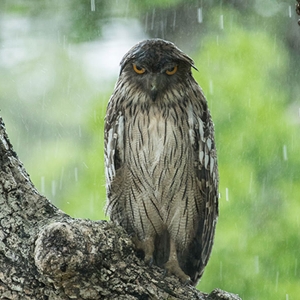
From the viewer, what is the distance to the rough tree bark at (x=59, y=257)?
63.9 inches

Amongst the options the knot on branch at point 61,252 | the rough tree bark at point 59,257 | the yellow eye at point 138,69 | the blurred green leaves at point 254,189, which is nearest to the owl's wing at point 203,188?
the yellow eye at point 138,69

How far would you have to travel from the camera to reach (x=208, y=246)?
8.91ft

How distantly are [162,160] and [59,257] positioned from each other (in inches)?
41.6

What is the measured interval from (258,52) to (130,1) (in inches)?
79.2

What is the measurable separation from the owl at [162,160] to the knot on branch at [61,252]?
866mm

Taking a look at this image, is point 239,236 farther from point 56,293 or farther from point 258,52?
point 56,293

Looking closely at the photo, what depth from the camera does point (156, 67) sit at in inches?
97.2

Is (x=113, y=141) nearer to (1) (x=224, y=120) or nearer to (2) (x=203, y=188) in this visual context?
(2) (x=203, y=188)

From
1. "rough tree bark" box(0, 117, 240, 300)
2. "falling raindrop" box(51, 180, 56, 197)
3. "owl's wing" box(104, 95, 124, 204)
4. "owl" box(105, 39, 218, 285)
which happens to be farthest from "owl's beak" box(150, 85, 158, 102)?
"falling raindrop" box(51, 180, 56, 197)

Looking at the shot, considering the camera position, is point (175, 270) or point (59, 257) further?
point (175, 270)

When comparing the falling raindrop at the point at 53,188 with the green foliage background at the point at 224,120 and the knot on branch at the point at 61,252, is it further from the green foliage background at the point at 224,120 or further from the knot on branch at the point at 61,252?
the knot on branch at the point at 61,252

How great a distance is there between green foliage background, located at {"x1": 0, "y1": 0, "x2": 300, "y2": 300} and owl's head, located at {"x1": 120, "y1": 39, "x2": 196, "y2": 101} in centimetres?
237

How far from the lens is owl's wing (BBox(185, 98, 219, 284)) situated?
2.60 meters

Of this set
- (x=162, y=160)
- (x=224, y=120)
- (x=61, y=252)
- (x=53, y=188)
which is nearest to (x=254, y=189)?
(x=224, y=120)
